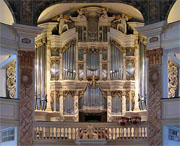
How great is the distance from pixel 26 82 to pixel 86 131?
3.33 metres

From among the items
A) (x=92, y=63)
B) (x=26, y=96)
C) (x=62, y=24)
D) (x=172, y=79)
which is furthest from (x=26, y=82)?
(x=172, y=79)

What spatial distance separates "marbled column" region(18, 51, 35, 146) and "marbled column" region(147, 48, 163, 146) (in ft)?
16.7

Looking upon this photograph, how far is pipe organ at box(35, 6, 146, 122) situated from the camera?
85.0ft

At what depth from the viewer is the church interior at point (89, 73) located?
22312 millimetres

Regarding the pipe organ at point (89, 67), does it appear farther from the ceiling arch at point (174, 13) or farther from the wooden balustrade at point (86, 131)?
the wooden balustrade at point (86, 131)

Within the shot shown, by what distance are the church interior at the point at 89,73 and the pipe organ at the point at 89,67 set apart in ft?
0.16

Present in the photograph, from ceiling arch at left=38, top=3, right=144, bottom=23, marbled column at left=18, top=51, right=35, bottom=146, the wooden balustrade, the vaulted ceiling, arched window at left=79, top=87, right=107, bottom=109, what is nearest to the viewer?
marbled column at left=18, top=51, right=35, bottom=146

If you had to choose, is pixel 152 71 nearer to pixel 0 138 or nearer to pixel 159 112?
pixel 159 112

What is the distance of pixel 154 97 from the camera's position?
2244 cm

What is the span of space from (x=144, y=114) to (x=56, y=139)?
5199 mm

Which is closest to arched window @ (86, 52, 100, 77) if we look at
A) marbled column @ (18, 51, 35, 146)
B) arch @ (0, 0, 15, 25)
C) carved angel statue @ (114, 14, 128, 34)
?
carved angel statue @ (114, 14, 128, 34)

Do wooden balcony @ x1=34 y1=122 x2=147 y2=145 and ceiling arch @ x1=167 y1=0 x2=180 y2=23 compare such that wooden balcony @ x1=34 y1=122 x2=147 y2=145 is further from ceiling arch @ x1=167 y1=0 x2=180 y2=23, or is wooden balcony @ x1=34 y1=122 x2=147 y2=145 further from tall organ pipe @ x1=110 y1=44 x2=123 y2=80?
ceiling arch @ x1=167 y1=0 x2=180 y2=23

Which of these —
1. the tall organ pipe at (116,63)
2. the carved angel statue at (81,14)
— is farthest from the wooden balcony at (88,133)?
the carved angel statue at (81,14)

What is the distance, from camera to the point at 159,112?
22.2 meters
